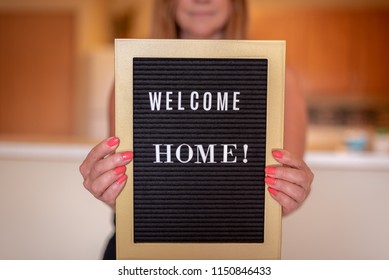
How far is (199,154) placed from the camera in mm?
453

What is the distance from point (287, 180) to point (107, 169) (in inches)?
6.2

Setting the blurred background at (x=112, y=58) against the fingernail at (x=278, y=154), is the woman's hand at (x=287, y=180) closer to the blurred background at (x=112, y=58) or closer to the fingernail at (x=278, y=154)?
the fingernail at (x=278, y=154)

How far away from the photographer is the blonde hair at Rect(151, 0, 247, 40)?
0.68 metres

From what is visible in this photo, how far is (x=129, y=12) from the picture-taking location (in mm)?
3092

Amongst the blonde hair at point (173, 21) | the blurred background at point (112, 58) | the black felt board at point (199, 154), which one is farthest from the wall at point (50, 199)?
the blurred background at point (112, 58)

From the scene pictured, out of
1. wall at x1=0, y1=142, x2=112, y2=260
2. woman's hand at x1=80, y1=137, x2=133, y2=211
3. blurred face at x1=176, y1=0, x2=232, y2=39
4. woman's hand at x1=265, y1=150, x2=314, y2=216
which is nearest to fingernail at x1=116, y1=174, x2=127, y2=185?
woman's hand at x1=80, y1=137, x2=133, y2=211

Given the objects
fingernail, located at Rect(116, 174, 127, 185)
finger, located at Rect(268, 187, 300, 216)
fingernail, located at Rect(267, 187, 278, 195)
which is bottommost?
finger, located at Rect(268, 187, 300, 216)

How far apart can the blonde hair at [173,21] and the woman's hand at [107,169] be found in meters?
0.26

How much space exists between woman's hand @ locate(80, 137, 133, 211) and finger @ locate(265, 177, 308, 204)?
0.12 m

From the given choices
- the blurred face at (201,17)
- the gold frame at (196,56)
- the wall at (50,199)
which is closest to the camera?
the gold frame at (196,56)

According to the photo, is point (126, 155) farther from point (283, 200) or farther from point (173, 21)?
point (173, 21)

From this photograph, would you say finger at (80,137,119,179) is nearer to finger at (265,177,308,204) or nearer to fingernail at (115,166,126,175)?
fingernail at (115,166,126,175)

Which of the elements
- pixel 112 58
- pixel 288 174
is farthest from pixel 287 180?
pixel 112 58

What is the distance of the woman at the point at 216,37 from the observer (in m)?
0.47
